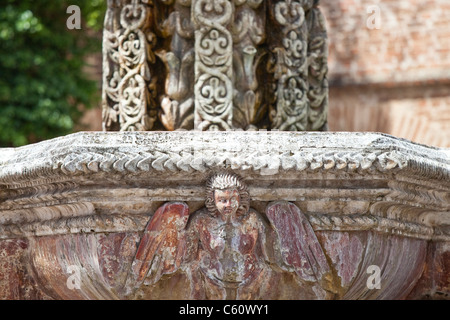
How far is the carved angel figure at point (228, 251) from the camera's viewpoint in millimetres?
2514

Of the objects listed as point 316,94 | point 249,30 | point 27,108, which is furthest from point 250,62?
point 27,108

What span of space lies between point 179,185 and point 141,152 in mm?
152

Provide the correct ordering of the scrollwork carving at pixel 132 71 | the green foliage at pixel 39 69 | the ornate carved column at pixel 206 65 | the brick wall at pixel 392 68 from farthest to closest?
1. the brick wall at pixel 392 68
2. the green foliage at pixel 39 69
3. the scrollwork carving at pixel 132 71
4. the ornate carved column at pixel 206 65

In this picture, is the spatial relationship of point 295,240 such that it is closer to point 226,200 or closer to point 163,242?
point 226,200

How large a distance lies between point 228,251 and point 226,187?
19 centimetres

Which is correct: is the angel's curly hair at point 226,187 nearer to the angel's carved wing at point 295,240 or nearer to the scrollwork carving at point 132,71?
the angel's carved wing at point 295,240

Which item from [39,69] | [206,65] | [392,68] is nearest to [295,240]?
[206,65]

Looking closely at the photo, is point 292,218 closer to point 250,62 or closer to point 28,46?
point 250,62

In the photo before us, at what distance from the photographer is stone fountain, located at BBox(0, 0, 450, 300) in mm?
2441

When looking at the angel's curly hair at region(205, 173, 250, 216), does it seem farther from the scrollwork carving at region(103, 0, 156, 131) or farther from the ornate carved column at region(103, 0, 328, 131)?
the scrollwork carving at region(103, 0, 156, 131)

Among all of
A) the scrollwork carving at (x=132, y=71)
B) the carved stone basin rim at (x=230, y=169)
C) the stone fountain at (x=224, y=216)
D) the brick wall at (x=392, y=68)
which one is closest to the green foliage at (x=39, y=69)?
the brick wall at (x=392, y=68)

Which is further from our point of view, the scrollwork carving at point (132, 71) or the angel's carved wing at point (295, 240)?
the scrollwork carving at point (132, 71)

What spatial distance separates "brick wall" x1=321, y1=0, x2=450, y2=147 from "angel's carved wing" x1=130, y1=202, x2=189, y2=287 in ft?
23.5

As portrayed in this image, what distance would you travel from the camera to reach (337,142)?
8.13 feet
